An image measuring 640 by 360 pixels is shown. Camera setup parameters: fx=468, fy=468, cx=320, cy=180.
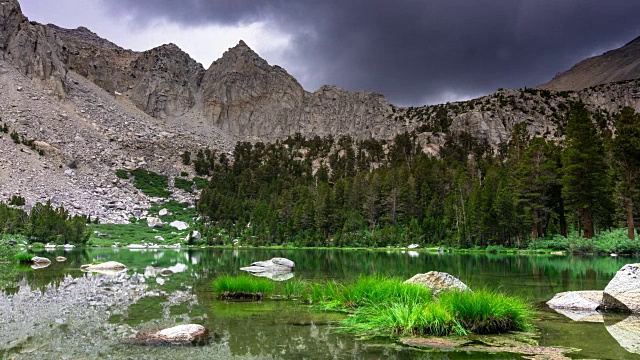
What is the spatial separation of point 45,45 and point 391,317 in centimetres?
19013

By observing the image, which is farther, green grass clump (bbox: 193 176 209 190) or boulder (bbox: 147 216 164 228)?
green grass clump (bbox: 193 176 209 190)

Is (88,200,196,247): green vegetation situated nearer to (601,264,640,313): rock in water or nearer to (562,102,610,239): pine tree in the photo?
(562,102,610,239): pine tree

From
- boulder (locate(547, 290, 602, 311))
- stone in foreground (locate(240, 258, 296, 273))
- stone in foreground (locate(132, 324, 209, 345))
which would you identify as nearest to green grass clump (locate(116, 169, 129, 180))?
stone in foreground (locate(240, 258, 296, 273))

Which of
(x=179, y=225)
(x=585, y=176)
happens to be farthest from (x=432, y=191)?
(x=179, y=225)

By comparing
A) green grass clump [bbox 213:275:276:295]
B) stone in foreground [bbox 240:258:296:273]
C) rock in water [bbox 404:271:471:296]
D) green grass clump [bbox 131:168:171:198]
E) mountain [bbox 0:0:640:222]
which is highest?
mountain [bbox 0:0:640:222]

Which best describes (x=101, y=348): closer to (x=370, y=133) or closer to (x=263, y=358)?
(x=263, y=358)

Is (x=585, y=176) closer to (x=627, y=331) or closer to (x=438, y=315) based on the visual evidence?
(x=627, y=331)

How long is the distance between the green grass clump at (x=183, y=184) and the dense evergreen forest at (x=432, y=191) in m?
8.70

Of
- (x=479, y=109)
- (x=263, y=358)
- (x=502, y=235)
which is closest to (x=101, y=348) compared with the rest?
(x=263, y=358)

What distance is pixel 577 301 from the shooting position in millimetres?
15055

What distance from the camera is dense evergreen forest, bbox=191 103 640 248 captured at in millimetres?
52781

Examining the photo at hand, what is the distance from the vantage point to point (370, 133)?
196m

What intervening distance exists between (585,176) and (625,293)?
43.2m

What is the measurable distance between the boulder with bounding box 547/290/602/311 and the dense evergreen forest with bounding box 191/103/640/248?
35651mm
